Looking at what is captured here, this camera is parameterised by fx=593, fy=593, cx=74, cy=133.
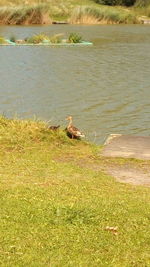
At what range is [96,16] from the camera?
50.1 m

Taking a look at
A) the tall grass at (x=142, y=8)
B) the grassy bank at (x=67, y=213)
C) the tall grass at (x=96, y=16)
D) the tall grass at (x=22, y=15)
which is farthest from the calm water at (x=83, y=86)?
the tall grass at (x=142, y=8)

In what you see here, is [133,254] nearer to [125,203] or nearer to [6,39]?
[125,203]

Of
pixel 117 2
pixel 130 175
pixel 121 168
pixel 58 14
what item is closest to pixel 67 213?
pixel 130 175

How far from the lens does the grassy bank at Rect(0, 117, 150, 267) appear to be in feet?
17.1

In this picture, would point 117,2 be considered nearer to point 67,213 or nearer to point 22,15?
point 22,15

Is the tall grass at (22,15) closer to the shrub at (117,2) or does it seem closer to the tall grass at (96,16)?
the tall grass at (96,16)

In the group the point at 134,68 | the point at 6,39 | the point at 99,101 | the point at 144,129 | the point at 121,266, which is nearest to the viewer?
the point at 121,266

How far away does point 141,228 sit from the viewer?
588cm

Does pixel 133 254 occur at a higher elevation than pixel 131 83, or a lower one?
higher

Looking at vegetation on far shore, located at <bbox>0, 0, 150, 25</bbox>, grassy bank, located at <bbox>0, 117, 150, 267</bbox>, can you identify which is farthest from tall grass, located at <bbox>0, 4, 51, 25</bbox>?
grassy bank, located at <bbox>0, 117, 150, 267</bbox>

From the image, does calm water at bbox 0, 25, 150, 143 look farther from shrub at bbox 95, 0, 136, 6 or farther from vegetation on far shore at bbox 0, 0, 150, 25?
shrub at bbox 95, 0, 136, 6

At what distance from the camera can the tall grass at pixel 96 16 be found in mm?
49844

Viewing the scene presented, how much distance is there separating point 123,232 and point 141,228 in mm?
218

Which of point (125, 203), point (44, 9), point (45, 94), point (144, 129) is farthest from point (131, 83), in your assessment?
point (44, 9)
